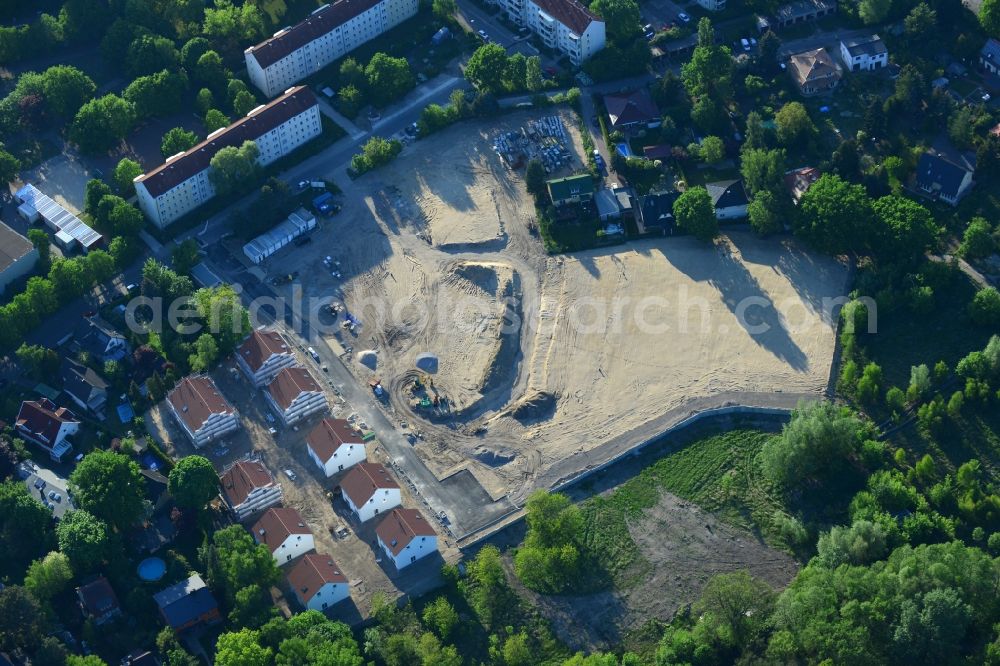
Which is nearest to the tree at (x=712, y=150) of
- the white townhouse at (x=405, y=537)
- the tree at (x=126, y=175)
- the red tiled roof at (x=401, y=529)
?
the white townhouse at (x=405, y=537)

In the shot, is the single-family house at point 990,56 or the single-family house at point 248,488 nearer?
the single-family house at point 248,488

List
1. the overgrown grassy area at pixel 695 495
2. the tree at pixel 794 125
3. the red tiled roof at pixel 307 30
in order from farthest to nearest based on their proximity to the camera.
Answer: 1. the red tiled roof at pixel 307 30
2. the tree at pixel 794 125
3. the overgrown grassy area at pixel 695 495

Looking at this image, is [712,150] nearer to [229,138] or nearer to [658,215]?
[658,215]

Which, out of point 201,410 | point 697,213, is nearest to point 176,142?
point 201,410

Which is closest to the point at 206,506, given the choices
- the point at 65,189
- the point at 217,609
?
the point at 217,609

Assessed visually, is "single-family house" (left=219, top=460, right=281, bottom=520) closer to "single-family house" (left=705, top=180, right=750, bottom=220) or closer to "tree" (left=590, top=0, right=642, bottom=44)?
"single-family house" (left=705, top=180, right=750, bottom=220)

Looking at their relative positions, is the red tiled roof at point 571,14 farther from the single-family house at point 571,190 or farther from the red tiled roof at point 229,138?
the red tiled roof at point 229,138

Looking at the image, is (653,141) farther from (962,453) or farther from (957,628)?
(957,628)
